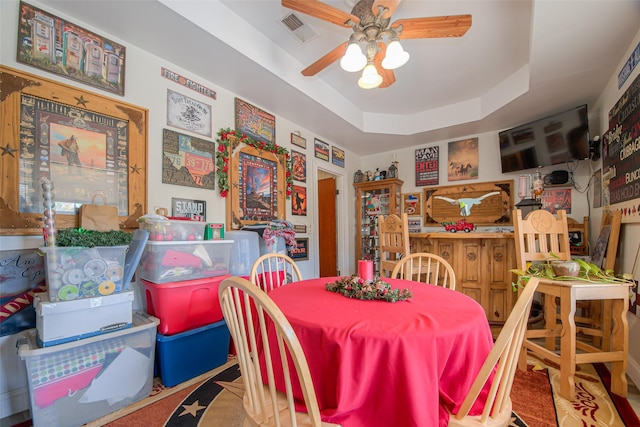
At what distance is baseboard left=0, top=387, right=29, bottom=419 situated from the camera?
1489mm

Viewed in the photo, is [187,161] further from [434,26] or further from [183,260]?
[434,26]

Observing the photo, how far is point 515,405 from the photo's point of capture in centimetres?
165

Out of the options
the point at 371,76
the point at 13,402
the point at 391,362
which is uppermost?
the point at 371,76

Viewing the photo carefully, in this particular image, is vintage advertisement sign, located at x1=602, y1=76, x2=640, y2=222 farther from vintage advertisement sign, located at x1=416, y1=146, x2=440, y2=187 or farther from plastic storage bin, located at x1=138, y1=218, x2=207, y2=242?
plastic storage bin, located at x1=138, y1=218, x2=207, y2=242

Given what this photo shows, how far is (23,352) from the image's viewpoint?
52.3 inches

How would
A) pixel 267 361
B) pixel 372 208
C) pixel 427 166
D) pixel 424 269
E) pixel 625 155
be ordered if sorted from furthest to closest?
pixel 372 208
pixel 427 166
pixel 424 269
pixel 625 155
pixel 267 361

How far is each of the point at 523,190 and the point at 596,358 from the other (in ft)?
7.52

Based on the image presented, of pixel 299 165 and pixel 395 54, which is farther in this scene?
pixel 299 165

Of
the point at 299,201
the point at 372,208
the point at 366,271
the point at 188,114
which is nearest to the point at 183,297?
the point at 366,271

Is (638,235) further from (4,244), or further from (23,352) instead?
(4,244)

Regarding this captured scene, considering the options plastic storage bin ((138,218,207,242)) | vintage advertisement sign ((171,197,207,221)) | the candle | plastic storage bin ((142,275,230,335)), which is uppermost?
vintage advertisement sign ((171,197,207,221))

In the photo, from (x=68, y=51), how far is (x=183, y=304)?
1.90m

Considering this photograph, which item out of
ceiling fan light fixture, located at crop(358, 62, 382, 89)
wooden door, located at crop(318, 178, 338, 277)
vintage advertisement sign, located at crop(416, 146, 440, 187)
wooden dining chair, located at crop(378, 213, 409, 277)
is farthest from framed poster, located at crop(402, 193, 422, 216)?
ceiling fan light fixture, located at crop(358, 62, 382, 89)

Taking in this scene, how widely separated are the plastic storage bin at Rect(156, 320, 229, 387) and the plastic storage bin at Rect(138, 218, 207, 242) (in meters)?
0.68
